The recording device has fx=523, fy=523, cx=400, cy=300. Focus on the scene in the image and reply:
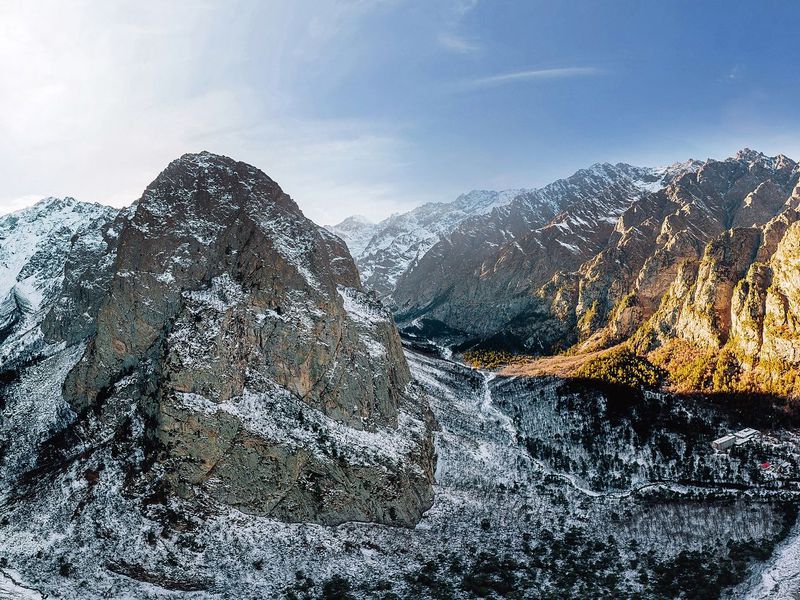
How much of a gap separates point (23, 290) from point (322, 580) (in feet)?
505

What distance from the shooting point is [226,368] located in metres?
73.2

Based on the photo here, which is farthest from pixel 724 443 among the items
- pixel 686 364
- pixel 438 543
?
pixel 438 543

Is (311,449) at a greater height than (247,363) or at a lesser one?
lesser

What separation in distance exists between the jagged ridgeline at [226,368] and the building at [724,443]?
53.9 meters

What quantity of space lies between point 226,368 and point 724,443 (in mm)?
88486

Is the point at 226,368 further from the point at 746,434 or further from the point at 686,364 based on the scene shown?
the point at 686,364

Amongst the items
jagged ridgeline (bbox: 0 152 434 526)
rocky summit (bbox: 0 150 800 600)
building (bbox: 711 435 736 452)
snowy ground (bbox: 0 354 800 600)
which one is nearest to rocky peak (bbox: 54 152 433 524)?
jagged ridgeline (bbox: 0 152 434 526)

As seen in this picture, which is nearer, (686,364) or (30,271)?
(686,364)

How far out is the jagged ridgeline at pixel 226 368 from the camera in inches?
2675

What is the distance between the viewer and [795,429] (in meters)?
98.6

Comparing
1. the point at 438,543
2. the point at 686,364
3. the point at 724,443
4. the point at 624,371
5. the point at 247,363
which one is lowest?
the point at 438,543

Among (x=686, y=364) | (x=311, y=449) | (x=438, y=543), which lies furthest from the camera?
(x=686, y=364)

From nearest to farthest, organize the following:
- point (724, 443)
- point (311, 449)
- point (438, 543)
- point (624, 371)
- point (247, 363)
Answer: point (438, 543), point (311, 449), point (247, 363), point (724, 443), point (624, 371)

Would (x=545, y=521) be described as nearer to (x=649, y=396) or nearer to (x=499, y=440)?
(x=499, y=440)
